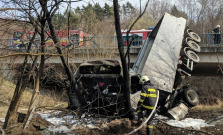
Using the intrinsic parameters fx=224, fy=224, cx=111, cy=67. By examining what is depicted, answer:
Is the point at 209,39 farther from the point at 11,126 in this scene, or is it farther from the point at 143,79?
the point at 11,126

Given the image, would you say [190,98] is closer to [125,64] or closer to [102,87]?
[102,87]

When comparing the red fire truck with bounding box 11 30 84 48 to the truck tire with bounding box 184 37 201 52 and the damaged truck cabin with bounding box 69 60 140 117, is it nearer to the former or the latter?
the damaged truck cabin with bounding box 69 60 140 117

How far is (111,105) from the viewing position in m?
6.34

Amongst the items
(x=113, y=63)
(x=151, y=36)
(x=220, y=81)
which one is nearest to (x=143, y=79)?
(x=113, y=63)

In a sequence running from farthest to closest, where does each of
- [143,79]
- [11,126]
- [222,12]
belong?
[222,12], [143,79], [11,126]

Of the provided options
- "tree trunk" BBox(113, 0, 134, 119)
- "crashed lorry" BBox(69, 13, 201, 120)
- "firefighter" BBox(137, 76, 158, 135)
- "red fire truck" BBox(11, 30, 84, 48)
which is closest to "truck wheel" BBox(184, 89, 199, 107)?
"crashed lorry" BBox(69, 13, 201, 120)

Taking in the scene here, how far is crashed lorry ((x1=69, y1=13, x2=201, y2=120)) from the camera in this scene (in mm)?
6410

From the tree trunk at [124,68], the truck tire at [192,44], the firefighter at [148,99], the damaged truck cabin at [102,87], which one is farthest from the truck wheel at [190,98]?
the firefighter at [148,99]

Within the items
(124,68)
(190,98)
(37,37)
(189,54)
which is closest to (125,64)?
(124,68)

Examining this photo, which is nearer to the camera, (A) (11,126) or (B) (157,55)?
(A) (11,126)

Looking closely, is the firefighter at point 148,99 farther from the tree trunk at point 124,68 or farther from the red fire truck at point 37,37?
the red fire truck at point 37,37

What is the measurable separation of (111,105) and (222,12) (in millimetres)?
34274

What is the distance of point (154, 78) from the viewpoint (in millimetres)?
7496

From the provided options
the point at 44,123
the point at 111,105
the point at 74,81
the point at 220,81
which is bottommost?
the point at 220,81
